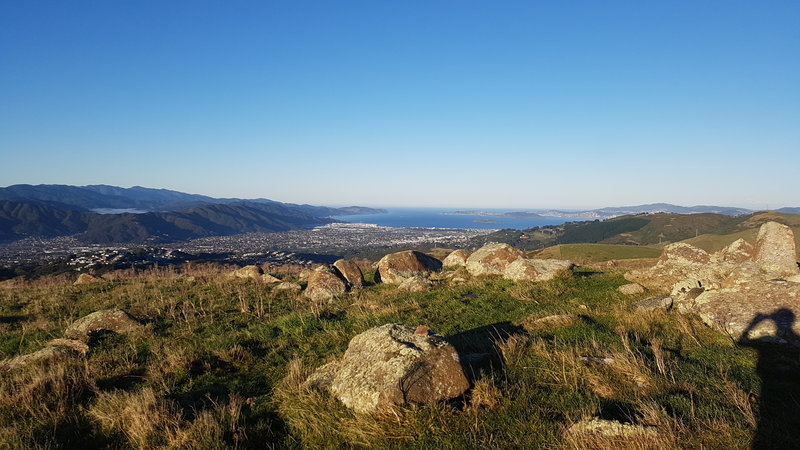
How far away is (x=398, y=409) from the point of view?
561 centimetres

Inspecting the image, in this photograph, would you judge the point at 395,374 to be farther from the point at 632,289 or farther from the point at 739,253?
the point at 739,253

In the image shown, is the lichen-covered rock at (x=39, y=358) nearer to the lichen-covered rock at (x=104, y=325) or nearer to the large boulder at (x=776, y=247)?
the lichen-covered rock at (x=104, y=325)

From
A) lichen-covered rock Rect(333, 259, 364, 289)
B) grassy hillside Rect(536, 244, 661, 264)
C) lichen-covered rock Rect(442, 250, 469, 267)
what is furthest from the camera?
grassy hillside Rect(536, 244, 661, 264)

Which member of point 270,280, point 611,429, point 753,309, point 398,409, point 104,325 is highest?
point 753,309

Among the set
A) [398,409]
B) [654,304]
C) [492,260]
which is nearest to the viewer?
[398,409]

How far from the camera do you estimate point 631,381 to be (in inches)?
258

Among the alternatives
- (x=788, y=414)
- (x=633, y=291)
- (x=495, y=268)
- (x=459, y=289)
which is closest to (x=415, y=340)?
(x=788, y=414)

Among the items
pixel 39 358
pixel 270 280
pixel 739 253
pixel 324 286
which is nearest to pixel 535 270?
pixel 739 253

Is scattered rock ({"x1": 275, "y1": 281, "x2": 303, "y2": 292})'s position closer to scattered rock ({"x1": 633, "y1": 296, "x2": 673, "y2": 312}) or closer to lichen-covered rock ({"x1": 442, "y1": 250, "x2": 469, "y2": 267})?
lichen-covered rock ({"x1": 442, "y1": 250, "x2": 469, "y2": 267})

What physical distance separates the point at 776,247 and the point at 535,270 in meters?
9.64

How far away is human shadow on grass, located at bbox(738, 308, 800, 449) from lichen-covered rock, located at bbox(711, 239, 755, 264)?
988 centimetres

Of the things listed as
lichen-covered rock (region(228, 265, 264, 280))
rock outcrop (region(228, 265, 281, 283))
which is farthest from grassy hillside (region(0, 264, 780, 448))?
Result: lichen-covered rock (region(228, 265, 264, 280))

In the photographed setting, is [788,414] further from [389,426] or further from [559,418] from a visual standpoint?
[389,426]

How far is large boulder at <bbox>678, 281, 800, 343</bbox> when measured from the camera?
863cm
